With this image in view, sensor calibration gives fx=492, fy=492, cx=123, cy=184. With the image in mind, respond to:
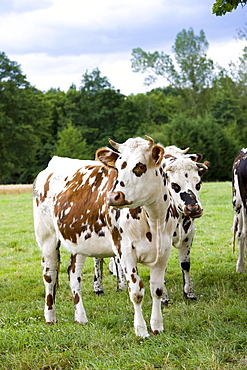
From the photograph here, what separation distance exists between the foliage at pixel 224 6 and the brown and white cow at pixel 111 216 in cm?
285

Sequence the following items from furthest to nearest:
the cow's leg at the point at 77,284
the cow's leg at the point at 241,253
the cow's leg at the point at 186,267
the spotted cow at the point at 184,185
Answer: the cow's leg at the point at 241,253 < the cow's leg at the point at 186,267 < the cow's leg at the point at 77,284 < the spotted cow at the point at 184,185

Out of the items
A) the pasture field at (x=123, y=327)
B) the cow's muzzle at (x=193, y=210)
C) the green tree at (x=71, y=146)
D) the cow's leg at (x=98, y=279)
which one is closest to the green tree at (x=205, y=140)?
the green tree at (x=71, y=146)

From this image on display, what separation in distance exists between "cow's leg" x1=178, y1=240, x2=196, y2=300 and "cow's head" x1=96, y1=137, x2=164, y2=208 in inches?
103

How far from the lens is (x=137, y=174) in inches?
198

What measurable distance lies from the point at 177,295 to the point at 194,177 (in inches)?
88.3

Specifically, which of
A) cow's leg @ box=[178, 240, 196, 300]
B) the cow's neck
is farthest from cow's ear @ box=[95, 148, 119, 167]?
cow's leg @ box=[178, 240, 196, 300]

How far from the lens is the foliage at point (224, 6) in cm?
688

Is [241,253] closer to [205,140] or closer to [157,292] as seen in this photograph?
[157,292]

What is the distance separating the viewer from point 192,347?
197 inches

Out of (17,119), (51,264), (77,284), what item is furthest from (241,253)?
(17,119)

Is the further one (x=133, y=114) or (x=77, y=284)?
(x=133, y=114)

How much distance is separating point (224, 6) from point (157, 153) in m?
3.15

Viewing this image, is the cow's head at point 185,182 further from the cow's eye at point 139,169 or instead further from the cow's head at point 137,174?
the cow's eye at point 139,169

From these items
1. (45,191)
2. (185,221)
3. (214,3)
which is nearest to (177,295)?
(185,221)
